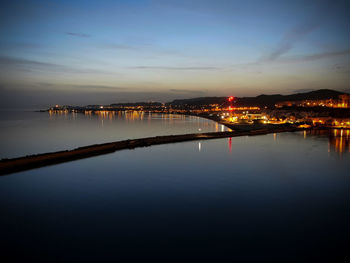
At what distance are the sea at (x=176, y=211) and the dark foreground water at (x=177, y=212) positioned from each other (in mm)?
21

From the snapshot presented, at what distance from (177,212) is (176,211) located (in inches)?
2.2

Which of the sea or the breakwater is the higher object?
the breakwater

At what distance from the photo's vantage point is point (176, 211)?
18.6 ft

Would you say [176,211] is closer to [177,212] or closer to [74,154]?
[177,212]

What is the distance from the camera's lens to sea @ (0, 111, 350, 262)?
4062 millimetres

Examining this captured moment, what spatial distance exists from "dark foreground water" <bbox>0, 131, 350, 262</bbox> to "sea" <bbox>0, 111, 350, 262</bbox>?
2 centimetres

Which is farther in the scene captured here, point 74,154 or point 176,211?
point 74,154

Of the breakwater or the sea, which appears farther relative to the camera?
the breakwater

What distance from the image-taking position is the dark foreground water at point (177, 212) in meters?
4.08

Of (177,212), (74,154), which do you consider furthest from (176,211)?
(74,154)

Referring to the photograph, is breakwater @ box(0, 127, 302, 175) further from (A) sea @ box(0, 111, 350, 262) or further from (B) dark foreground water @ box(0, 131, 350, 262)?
(B) dark foreground water @ box(0, 131, 350, 262)

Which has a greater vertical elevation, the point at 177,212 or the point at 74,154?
the point at 74,154

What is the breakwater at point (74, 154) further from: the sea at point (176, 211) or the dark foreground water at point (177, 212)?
the dark foreground water at point (177, 212)

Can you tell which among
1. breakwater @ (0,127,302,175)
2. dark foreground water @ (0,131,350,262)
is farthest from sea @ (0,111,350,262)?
breakwater @ (0,127,302,175)
